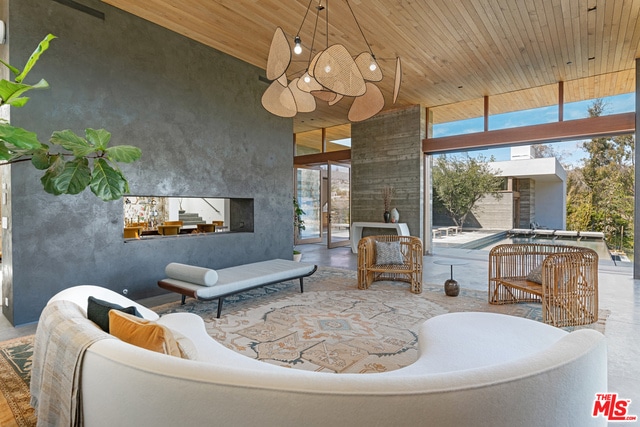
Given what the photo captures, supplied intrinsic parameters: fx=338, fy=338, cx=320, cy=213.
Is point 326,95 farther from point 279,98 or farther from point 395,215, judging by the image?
point 395,215

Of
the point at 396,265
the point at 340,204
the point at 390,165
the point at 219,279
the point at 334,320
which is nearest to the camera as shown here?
the point at 334,320

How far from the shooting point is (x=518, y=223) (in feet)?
34.1

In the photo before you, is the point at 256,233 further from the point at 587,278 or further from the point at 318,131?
the point at 318,131

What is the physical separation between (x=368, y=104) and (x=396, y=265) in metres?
2.39

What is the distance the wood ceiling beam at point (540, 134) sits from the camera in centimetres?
581

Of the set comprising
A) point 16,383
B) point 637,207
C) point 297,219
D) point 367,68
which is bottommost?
point 16,383

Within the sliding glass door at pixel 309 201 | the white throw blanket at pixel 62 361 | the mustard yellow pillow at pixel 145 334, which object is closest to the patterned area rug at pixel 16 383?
the white throw blanket at pixel 62 361

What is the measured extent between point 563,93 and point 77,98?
7.88m

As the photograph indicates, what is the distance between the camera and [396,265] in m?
4.92

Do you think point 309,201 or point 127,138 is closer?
point 127,138

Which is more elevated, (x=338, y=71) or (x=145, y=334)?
(x=338, y=71)

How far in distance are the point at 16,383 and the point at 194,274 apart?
5.14 feet

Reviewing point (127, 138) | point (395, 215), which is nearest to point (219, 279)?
point (127, 138)

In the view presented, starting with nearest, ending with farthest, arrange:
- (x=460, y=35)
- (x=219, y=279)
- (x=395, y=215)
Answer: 1. (x=219, y=279)
2. (x=460, y=35)
3. (x=395, y=215)
